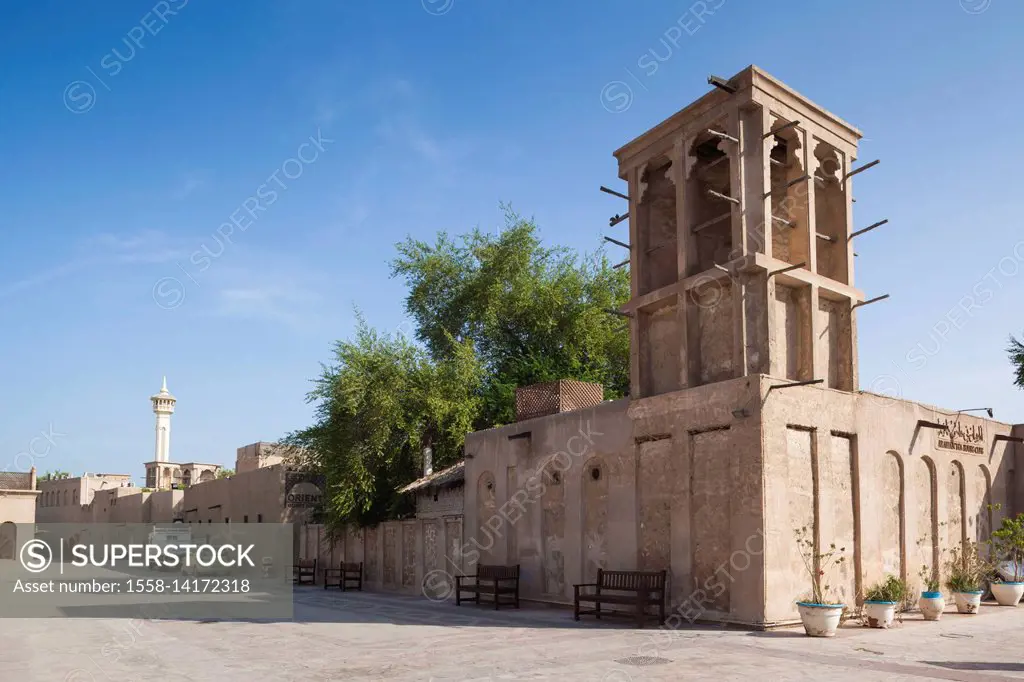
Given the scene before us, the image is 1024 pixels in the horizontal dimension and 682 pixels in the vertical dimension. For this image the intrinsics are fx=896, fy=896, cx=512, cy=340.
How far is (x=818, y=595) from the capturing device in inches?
594

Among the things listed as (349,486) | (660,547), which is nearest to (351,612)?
(660,547)

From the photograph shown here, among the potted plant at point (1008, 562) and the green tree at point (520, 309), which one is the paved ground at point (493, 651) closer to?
the potted plant at point (1008, 562)

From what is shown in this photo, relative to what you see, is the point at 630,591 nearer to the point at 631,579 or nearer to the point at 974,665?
the point at 631,579

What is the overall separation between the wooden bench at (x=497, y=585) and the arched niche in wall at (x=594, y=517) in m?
2.13

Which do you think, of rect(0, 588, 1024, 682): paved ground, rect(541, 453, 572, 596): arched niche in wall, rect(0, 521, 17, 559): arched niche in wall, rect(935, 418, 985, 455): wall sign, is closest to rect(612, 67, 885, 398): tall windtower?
rect(541, 453, 572, 596): arched niche in wall

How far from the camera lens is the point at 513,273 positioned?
4103cm

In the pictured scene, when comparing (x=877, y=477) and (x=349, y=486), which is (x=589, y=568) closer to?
(x=877, y=477)

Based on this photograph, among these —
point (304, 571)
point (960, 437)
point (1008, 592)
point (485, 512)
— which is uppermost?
point (960, 437)

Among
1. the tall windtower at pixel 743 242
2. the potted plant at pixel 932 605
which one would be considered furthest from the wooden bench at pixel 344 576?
the potted plant at pixel 932 605

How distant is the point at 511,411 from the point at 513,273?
32.0ft

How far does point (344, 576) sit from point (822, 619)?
1880 cm

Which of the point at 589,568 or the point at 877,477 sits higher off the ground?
the point at 877,477

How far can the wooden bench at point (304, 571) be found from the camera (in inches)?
1279

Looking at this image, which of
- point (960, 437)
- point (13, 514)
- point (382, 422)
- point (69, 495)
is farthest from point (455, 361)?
point (69, 495)
